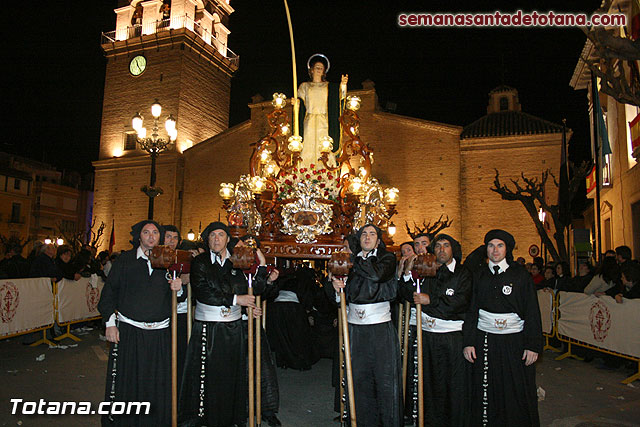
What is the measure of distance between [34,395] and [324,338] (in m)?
4.60

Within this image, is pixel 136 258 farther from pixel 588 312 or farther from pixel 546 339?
pixel 546 339

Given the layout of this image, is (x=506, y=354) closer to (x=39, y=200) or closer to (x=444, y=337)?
(x=444, y=337)

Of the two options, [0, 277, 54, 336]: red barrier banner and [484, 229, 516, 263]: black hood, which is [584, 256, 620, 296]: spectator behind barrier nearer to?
[484, 229, 516, 263]: black hood

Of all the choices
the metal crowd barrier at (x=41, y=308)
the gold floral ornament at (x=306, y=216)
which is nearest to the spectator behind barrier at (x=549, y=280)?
the gold floral ornament at (x=306, y=216)

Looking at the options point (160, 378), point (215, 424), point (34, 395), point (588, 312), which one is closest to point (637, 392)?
point (588, 312)

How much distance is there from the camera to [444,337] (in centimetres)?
493

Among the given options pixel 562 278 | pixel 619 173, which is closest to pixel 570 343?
pixel 562 278

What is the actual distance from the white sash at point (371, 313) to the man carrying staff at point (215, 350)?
1085 mm

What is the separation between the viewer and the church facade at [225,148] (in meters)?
23.5

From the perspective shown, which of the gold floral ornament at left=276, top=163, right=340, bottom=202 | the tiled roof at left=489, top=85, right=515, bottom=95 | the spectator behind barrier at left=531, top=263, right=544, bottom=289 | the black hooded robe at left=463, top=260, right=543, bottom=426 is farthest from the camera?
the tiled roof at left=489, top=85, right=515, bottom=95

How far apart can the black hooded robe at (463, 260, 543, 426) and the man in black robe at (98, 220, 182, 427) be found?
311 cm

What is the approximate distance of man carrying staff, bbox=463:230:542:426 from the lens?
4.57 meters

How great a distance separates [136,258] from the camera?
4727mm

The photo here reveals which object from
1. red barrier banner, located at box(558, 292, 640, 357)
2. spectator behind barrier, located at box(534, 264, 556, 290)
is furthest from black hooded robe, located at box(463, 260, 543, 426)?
spectator behind barrier, located at box(534, 264, 556, 290)
